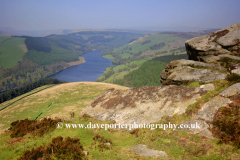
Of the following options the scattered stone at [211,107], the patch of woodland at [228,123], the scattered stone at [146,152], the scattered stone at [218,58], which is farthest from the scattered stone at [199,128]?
the scattered stone at [218,58]

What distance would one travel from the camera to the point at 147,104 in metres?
19.3

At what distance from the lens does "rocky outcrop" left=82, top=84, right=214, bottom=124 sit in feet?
57.5

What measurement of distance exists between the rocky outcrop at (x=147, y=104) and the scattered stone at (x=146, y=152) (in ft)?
13.3

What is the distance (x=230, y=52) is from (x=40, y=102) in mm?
79724

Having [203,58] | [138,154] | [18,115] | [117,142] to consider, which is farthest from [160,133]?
[18,115]

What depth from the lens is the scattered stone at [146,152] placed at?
12.0 metres

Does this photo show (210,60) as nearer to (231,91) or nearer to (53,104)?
(231,91)

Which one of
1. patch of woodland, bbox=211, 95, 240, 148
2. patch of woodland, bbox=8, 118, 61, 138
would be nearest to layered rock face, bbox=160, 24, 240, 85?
patch of woodland, bbox=211, 95, 240, 148

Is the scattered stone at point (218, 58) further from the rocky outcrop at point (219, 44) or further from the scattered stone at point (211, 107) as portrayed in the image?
the scattered stone at point (211, 107)

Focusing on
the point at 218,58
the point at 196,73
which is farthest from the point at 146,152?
the point at 218,58

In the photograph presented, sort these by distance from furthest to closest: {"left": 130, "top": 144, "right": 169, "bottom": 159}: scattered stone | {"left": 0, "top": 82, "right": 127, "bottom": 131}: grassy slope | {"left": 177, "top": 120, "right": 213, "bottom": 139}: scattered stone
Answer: {"left": 0, "top": 82, "right": 127, "bottom": 131}: grassy slope, {"left": 177, "top": 120, "right": 213, "bottom": 139}: scattered stone, {"left": 130, "top": 144, "right": 169, "bottom": 159}: scattered stone

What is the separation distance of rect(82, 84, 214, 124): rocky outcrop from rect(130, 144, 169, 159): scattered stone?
4055 mm

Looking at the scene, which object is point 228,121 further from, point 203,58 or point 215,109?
point 203,58

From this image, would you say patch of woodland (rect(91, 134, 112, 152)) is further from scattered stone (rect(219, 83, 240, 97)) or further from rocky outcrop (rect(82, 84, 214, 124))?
scattered stone (rect(219, 83, 240, 97))
